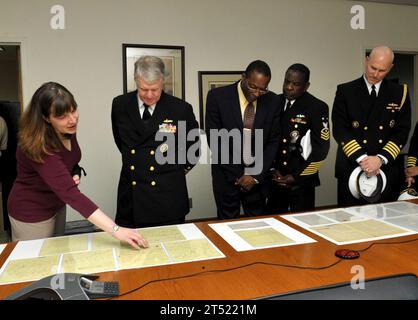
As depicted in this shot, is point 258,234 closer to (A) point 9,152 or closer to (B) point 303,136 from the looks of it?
(B) point 303,136

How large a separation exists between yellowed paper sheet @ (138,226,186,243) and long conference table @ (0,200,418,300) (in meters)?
0.20

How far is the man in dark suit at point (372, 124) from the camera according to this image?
2.39 m

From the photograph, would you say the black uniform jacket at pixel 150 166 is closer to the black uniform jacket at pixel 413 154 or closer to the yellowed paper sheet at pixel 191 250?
the yellowed paper sheet at pixel 191 250

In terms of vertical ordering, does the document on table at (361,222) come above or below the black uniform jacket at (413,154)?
below

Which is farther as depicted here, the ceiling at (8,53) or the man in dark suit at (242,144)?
the ceiling at (8,53)

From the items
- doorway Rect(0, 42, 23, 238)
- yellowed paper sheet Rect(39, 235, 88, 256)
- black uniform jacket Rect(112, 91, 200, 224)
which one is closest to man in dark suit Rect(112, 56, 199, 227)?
black uniform jacket Rect(112, 91, 200, 224)

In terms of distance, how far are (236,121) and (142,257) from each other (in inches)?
47.1

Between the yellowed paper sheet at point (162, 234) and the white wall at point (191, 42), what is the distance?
2.36m

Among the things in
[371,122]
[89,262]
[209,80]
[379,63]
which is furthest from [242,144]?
[209,80]

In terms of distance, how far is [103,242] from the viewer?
4.85 ft

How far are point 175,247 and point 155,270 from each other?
22 cm

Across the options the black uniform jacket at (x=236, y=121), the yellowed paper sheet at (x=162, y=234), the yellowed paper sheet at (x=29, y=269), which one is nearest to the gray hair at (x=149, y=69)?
the black uniform jacket at (x=236, y=121)
